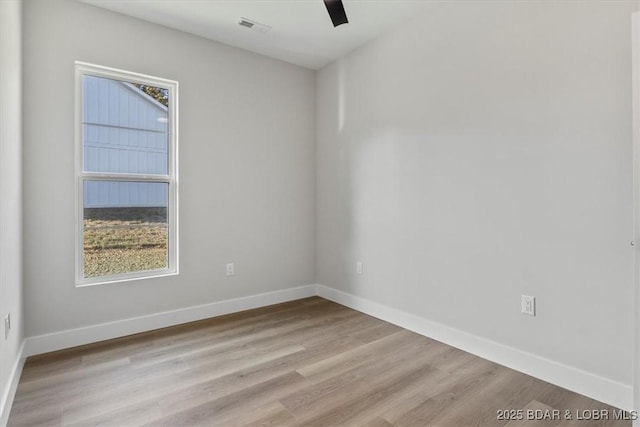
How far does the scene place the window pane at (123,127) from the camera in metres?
2.84

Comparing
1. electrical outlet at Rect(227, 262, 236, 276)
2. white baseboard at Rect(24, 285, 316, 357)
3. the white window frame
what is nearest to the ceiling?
the white window frame

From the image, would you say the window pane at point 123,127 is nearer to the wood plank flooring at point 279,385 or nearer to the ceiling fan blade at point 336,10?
the wood plank flooring at point 279,385

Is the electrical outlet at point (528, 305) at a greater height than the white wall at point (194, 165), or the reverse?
the white wall at point (194, 165)

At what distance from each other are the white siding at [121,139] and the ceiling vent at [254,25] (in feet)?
3.48

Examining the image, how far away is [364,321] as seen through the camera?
3.27m

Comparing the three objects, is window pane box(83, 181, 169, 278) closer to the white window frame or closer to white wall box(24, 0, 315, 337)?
the white window frame

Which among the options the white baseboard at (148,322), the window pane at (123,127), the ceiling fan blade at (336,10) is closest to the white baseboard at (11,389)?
the white baseboard at (148,322)

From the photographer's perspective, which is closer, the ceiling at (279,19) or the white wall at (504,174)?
the white wall at (504,174)

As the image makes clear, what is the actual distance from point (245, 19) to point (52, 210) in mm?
2207

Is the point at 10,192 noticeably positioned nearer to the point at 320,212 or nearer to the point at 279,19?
the point at 279,19

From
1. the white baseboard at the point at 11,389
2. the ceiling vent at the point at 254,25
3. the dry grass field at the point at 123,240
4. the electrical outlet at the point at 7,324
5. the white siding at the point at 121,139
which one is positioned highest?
the ceiling vent at the point at 254,25

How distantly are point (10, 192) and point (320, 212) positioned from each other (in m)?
2.79

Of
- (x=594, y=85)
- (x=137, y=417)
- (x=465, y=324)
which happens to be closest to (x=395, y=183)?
(x=465, y=324)

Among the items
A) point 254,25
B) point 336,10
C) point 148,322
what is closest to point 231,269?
point 148,322
